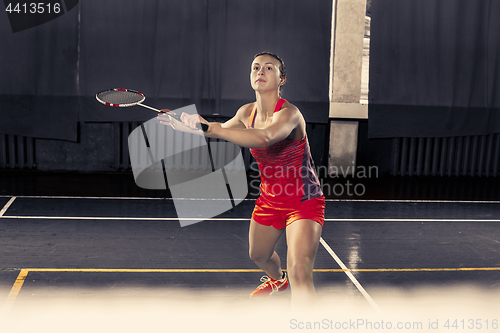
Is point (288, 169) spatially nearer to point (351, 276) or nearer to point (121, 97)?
point (121, 97)

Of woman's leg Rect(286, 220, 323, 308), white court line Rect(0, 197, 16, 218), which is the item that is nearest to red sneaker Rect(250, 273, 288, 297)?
woman's leg Rect(286, 220, 323, 308)

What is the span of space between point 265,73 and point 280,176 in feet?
1.78

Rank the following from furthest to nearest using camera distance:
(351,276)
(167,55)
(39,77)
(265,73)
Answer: (167,55) → (39,77) → (351,276) → (265,73)

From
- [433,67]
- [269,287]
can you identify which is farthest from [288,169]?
[433,67]

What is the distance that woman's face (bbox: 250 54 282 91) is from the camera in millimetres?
2236

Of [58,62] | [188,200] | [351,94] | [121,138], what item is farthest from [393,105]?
[58,62]

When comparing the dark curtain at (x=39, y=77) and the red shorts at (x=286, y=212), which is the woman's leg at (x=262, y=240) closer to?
the red shorts at (x=286, y=212)

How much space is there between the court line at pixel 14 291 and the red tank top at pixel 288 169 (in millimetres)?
1712

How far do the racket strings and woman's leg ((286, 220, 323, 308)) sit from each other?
4.07 ft

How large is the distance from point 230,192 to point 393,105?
324 cm

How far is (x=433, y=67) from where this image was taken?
23.6ft

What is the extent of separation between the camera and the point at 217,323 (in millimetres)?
2449

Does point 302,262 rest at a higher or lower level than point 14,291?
higher

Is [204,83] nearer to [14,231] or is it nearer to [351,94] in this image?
[351,94]
